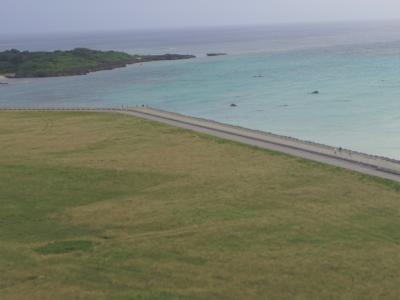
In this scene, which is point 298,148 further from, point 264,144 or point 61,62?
point 61,62

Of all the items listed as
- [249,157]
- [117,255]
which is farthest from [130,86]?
[117,255]

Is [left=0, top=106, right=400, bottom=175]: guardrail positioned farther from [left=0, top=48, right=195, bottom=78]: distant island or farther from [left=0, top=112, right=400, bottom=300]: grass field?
[left=0, top=48, right=195, bottom=78]: distant island

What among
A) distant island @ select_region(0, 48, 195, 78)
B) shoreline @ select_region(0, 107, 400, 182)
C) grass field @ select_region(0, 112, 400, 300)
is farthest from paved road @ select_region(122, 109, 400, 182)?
distant island @ select_region(0, 48, 195, 78)

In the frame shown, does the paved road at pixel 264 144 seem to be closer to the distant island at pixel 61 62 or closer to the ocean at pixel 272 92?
the ocean at pixel 272 92

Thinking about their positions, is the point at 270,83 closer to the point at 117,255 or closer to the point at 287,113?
the point at 287,113

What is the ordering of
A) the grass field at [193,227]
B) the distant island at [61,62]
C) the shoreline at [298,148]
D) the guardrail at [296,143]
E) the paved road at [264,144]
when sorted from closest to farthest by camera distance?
the grass field at [193,227] < the paved road at [264,144] < the shoreline at [298,148] < the guardrail at [296,143] < the distant island at [61,62]


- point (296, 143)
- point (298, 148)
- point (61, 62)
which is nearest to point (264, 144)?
point (296, 143)

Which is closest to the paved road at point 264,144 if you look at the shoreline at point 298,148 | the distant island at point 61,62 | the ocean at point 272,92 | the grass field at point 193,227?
the shoreline at point 298,148

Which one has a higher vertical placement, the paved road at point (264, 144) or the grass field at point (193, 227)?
the paved road at point (264, 144)
